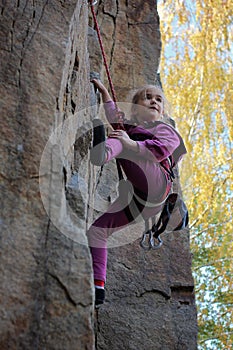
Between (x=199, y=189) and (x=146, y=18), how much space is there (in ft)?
10.00

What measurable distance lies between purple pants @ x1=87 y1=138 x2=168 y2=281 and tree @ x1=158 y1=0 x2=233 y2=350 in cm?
457

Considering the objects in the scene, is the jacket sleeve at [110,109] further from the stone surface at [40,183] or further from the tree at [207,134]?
the tree at [207,134]

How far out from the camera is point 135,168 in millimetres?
3584

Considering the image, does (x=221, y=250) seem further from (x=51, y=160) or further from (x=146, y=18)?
(x=51, y=160)

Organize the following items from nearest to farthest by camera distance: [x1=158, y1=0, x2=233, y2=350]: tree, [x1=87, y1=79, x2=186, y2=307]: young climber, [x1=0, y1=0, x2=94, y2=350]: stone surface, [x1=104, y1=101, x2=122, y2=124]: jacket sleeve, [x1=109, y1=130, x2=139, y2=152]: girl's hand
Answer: [x1=0, y1=0, x2=94, y2=350]: stone surface → [x1=87, y1=79, x2=186, y2=307]: young climber → [x1=109, y1=130, x2=139, y2=152]: girl's hand → [x1=104, y1=101, x2=122, y2=124]: jacket sleeve → [x1=158, y1=0, x2=233, y2=350]: tree

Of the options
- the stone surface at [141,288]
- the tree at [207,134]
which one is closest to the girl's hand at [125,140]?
the stone surface at [141,288]

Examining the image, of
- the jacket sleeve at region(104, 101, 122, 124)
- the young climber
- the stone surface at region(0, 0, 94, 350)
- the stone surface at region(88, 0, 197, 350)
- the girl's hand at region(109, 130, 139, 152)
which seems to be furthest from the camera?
the stone surface at region(88, 0, 197, 350)

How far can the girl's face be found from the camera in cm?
400

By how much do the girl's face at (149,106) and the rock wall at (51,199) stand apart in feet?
1.10

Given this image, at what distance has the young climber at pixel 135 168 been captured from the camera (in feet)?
10.9

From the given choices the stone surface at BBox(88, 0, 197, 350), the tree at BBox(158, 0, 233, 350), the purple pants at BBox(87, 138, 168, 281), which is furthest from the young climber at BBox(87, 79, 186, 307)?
the tree at BBox(158, 0, 233, 350)

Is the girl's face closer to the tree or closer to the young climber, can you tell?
the young climber

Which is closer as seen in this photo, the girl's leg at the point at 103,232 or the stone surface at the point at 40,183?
the stone surface at the point at 40,183

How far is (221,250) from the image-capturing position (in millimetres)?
8344
